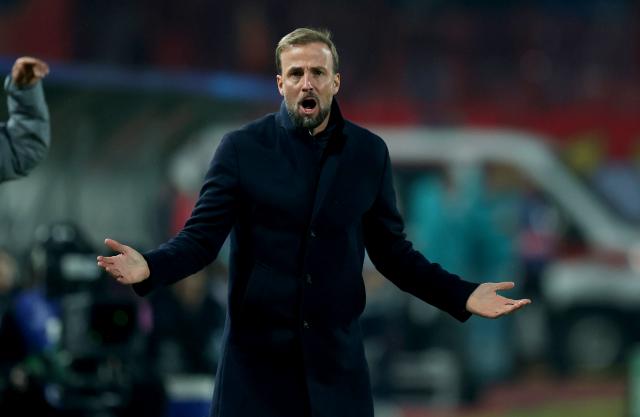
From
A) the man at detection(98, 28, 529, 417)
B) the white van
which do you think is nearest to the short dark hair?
the man at detection(98, 28, 529, 417)

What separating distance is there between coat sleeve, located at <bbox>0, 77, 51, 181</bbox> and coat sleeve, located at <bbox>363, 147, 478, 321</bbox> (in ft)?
3.32

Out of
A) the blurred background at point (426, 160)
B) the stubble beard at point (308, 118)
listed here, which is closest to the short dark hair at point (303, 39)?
the stubble beard at point (308, 118)

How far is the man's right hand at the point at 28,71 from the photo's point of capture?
153 inches

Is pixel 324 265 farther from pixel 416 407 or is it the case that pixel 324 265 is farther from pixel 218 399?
pixel 416 407

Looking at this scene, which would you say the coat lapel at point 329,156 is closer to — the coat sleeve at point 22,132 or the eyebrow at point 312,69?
the eyebrow at point 312,69

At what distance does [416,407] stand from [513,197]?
8.91ft

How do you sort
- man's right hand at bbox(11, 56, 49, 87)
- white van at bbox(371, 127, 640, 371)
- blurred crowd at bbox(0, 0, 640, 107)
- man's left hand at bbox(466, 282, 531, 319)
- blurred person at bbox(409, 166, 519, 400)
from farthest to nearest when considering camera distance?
white van at bbox(371, 127, 640, 371) < blurred crowd at bbox(0, 0, 640, 107) < blurred person at bbox(409, 166, 519, 400) < man's right hand at bbox(11, 56, 49, 87) < man's left hand at bbox(466, 282, 531, 319)

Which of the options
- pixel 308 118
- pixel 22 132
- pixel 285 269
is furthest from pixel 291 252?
pixel 22 132

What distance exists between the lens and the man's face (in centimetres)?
362

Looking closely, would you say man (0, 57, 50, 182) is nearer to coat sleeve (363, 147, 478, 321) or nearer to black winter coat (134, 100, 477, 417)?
black winter coat (134, 100, 477, 417)

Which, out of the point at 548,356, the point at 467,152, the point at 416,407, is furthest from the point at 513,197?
the point at 416,407

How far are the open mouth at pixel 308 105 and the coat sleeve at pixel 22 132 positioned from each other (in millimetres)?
861

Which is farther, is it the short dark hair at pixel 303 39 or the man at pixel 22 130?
the man at pixel 22 130

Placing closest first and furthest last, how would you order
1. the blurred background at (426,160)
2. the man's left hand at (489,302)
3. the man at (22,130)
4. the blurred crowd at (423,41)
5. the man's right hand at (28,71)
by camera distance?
1. the man's left hand at (489,302)
2. the man's right hand at (28,71)
3. the man at (22,130)
4. the blurred background at (426,160)
5. the blurred crowd at (423,41)
